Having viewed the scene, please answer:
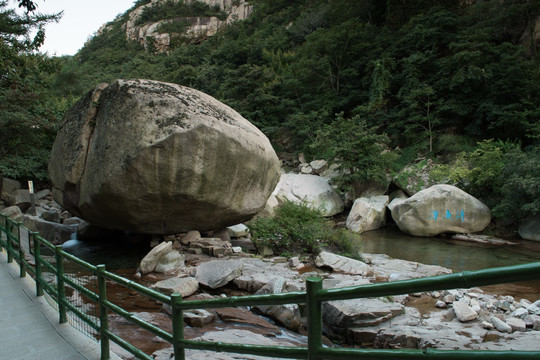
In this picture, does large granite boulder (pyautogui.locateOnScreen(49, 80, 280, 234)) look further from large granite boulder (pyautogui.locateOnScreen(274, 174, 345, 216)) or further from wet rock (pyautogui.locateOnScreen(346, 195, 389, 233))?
large granite boulder (pyautogui.locateOnScreen(274, 174, 345, 216))

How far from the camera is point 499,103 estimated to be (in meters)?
16.4

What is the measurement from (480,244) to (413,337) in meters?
8.77

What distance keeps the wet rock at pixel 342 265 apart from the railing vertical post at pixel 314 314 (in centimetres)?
638

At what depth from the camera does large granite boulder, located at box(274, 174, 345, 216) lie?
1656 centimetres

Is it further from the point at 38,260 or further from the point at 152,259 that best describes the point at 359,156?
the point at 38,260

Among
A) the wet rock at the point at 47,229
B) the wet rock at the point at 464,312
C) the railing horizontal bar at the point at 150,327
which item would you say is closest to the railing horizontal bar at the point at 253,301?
the railing horizontal bar at the point at 150,327

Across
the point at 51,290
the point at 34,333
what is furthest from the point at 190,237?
the point at 34,333

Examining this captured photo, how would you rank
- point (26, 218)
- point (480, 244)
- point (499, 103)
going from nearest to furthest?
point (26, 218) → point (480, 244) → point (499, 103)

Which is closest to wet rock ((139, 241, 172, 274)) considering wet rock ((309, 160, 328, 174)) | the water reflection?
the water reflection

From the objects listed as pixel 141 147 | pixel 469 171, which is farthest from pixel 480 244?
pixel 141 147

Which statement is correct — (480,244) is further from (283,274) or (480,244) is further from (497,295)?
(283,274)

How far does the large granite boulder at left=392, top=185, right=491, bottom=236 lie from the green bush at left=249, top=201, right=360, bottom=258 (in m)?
4.42

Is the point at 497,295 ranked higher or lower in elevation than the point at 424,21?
lower

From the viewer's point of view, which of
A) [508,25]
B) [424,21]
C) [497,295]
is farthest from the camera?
[424,21]
